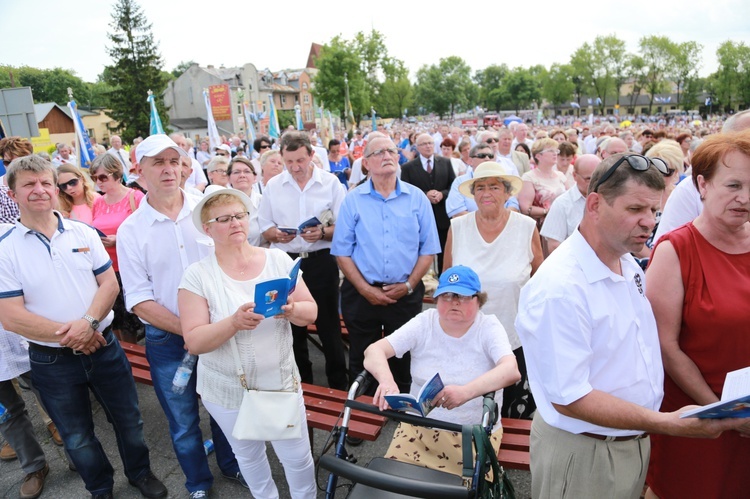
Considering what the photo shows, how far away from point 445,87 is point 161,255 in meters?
99.3

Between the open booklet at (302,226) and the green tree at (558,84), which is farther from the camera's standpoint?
the green tree at (558,84)

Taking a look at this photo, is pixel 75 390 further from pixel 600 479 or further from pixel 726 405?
pixel 726 405

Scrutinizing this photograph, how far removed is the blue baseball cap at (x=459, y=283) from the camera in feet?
9.02

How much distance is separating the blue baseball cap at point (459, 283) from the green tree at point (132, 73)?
47.8m

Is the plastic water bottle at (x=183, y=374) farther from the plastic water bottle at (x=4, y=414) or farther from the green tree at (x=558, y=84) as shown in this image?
the green tree at (x=558, y=84)

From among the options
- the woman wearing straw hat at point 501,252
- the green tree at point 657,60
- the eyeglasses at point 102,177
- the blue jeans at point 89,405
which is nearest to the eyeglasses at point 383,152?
the woman wearing straw hat at point 501,252

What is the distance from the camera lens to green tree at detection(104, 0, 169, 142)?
1774 inches

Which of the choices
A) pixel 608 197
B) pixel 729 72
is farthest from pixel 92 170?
pixel 729 72

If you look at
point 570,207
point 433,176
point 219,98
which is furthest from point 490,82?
point 570,207

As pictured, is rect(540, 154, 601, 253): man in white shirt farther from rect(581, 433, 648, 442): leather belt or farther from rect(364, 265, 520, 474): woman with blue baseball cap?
rect(581, 433, 648, 442): leather belt

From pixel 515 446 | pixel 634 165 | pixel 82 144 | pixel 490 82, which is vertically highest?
pixel 490 82

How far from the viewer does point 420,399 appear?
7.36ft

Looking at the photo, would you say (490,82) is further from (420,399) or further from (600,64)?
(420,399)

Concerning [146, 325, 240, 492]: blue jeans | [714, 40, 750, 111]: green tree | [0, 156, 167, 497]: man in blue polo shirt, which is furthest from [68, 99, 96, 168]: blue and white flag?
[714, 40, 750, 111]: green tree
